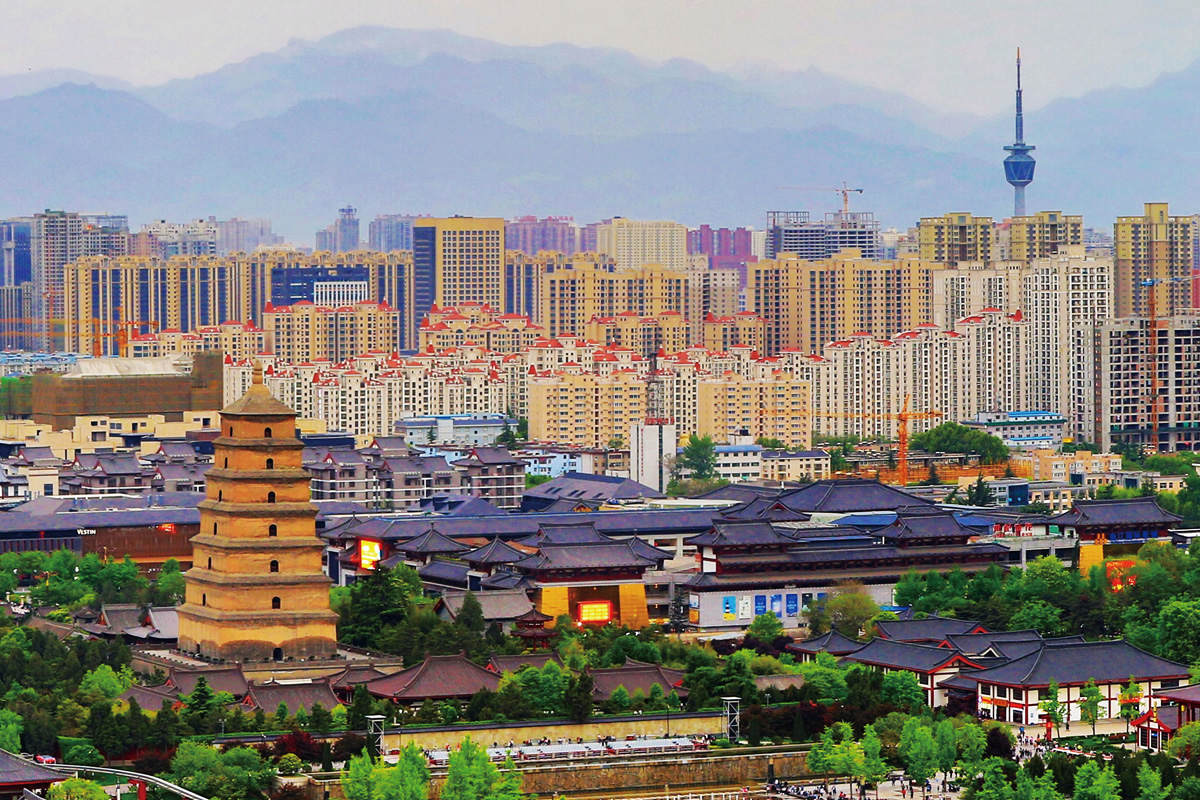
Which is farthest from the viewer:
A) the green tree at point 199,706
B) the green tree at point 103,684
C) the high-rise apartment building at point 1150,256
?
the high-rise apartment building at point 1150,256

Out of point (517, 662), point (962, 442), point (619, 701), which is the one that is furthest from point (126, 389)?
point (619, 701)

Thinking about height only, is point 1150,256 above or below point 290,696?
above

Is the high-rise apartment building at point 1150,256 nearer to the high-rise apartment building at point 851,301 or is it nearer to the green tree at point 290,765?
the high-rise apartment building at point 851,301

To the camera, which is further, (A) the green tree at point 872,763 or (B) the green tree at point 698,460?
(B) the green tree at point 698,460

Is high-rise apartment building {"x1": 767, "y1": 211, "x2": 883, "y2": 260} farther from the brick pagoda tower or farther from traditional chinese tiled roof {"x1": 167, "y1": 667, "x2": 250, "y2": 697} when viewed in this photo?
traditional chinese tiled roof {"x1": 167, "y1": 667, "x2": 250, "y2": 697}

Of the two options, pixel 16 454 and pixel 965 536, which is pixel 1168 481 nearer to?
pixel 965 536

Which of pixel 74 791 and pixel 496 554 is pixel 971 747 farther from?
pixel 496 554

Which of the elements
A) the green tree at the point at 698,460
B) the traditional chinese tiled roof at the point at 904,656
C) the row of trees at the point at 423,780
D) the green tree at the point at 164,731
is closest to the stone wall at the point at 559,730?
the green tree at the point at 164,731
